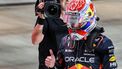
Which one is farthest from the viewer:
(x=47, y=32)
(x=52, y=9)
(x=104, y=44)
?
(x=47, y=32)

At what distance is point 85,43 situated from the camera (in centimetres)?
366

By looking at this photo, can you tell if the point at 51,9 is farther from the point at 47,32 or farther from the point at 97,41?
the point at 97,41

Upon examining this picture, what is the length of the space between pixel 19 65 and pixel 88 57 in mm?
4890

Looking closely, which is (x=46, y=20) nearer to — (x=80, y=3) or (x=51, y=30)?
(x=51, y=30)

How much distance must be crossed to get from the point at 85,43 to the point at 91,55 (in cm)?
11

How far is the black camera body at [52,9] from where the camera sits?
172 inches

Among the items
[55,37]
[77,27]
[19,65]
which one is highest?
[77,27]

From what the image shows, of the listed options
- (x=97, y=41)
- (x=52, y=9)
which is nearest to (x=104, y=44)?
(x=97, y=41)

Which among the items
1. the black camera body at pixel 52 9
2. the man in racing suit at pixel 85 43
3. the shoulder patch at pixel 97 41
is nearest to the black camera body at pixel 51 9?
the black camera body at pixel 52 9

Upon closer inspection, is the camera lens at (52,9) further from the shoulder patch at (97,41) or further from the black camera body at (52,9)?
the shoulder patch at (97,41)

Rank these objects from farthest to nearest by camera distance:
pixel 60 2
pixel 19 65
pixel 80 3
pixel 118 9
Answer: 1. pixel 118 9
2. pixel 19 65
3. pixel 60 2
4. pixel 80 3

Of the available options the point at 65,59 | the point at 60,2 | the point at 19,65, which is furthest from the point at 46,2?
the point at 19,65

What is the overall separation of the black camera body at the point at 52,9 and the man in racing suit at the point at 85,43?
65cm

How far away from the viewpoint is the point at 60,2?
14.7ft
